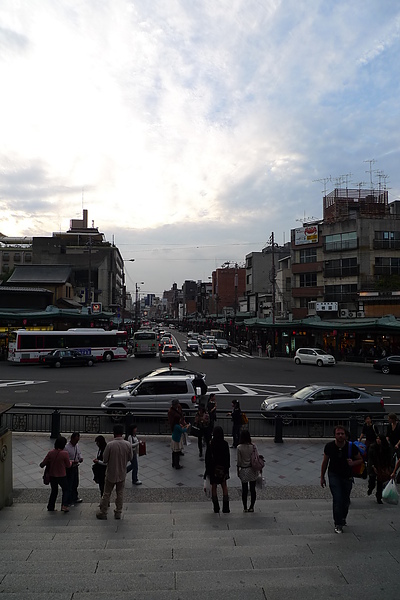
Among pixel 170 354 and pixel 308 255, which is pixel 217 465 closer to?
pixel 170 354

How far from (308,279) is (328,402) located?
4111cm

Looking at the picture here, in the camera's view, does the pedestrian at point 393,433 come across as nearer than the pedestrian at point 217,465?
No

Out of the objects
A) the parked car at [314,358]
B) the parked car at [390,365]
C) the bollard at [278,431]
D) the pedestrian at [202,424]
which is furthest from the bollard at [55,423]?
the parked car at [314,358]

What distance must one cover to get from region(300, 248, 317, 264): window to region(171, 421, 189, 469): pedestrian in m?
47.0

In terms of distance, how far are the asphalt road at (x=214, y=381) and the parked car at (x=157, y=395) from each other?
397cm

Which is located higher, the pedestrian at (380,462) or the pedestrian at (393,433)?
the pedestrian at (393,433)

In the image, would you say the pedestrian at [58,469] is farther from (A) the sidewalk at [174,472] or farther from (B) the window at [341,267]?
(B) the window at [341,267]

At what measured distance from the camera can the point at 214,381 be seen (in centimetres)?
2700

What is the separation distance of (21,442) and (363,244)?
45734 mm

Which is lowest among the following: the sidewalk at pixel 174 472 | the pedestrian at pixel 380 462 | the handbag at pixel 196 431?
the sidewalk at pixel 174 472

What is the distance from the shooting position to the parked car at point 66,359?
3378 cm

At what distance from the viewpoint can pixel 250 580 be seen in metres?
4.77

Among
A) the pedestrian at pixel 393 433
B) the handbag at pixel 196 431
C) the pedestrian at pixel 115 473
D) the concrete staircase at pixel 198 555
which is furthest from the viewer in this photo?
the handbag at pixel 196 431

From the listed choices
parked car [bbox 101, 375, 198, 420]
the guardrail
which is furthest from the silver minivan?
the guardrail
